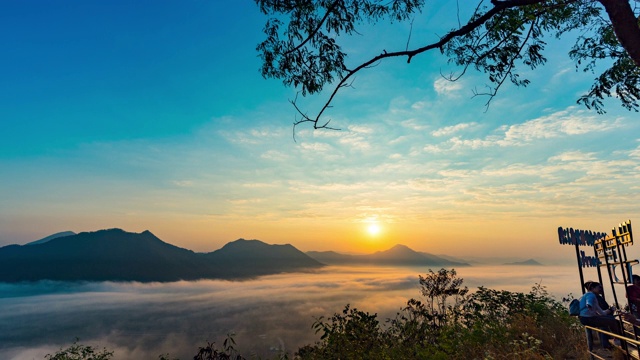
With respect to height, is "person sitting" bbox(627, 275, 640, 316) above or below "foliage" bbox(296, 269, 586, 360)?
above

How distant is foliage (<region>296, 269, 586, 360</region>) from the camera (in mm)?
8867

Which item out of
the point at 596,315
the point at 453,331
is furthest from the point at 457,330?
the point at 596,315

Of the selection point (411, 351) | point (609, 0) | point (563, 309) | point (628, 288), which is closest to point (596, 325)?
point (628, 288)

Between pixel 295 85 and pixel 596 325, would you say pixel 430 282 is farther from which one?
pixel 295 85

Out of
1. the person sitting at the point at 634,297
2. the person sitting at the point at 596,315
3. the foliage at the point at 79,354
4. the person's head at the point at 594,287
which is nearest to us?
the person sitting at the point at 634,297

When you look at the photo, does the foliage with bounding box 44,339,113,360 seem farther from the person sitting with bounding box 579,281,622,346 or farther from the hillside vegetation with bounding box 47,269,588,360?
the person sitting with bounding box 579,281,622,346

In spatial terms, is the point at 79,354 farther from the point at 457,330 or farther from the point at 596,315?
the point at 596,315

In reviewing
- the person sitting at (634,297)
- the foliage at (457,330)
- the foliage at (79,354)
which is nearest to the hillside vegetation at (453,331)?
the foliage at (457,330)

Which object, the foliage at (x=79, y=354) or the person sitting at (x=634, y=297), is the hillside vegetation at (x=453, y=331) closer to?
the person sitting at (x=634, y=297)

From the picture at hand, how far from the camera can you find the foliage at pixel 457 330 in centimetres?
887

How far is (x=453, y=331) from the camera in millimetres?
10117

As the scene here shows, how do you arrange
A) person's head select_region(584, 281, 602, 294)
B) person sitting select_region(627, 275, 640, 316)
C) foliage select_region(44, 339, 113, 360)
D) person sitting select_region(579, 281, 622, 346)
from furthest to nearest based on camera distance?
foliage select_region(44, 339, 113, 360) < person's head select_region(584, 281, 602, 294) < person sitting select_region(579, 281, 622, 346) < person sitting select_region(627, 275, 640, 316)

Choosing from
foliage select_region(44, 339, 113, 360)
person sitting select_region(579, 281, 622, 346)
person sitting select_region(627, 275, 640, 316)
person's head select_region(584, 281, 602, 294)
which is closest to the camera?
person sitting select_region(627, 275, 640, 316)

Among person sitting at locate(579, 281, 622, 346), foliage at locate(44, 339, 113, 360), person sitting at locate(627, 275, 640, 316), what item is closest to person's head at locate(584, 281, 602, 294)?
person sitting at locate(579, 281, 622, 346)
